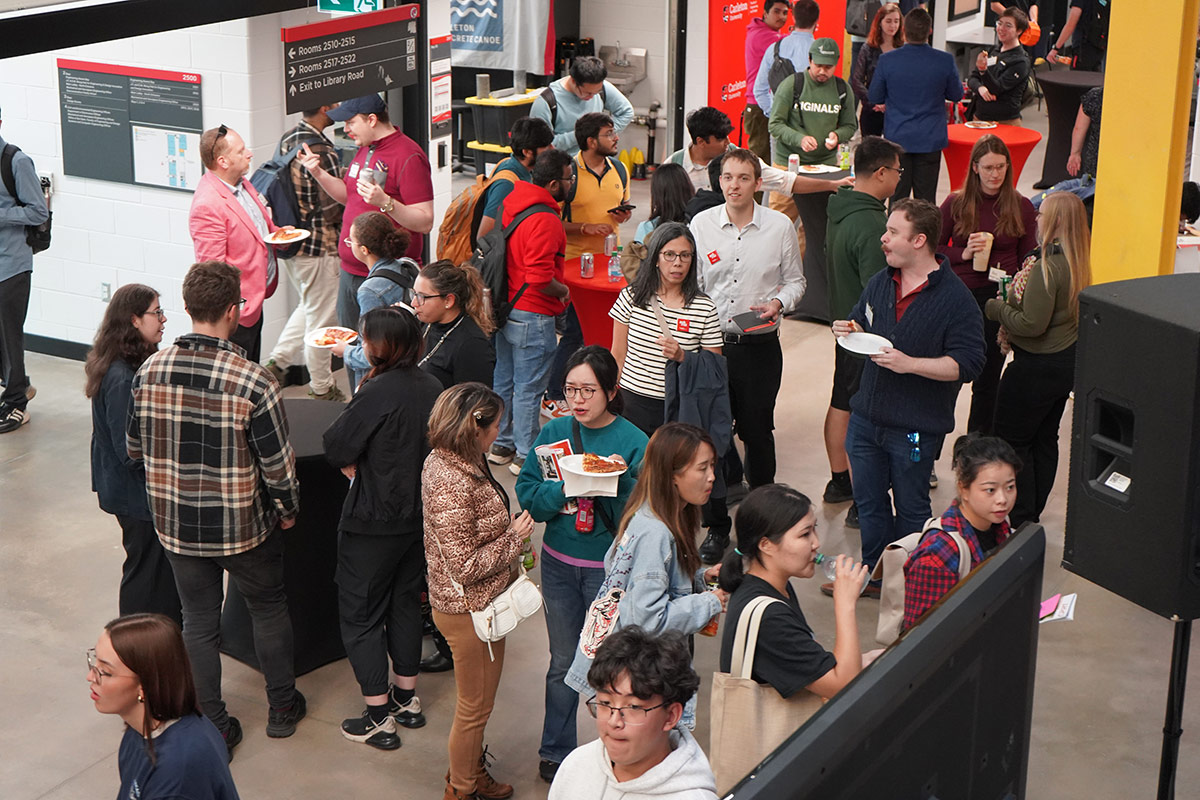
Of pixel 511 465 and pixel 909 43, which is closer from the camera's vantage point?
pixel 511 465

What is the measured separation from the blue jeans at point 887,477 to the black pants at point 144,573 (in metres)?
2.81

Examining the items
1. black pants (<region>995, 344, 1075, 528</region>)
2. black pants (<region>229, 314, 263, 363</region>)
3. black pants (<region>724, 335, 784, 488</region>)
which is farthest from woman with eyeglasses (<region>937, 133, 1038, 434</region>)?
black pants (<region>229, 314, 263, 363</region>)

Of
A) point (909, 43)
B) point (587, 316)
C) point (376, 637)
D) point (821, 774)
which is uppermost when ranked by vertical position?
point (909, 43)

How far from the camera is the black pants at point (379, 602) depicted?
191 inches

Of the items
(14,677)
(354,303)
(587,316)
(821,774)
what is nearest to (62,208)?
(354,303)

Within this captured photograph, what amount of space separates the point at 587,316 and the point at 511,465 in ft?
3.44

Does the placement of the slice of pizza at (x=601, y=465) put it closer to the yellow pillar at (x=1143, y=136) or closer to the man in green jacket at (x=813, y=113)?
the yellow pillar at (x=1143, y=136)

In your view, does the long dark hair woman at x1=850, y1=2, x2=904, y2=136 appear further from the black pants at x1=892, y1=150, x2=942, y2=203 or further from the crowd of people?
the crowd of people

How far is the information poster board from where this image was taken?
26.2 ft

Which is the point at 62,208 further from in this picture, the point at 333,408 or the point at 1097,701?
the point at 1097,701

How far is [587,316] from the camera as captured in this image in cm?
783

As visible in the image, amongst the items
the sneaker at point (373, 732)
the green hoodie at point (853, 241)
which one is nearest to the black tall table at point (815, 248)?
the green hoodie at point (853, 241)

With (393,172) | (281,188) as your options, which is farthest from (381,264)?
(281,188)

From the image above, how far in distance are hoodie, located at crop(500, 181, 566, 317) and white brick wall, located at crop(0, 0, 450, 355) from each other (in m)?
1.97
